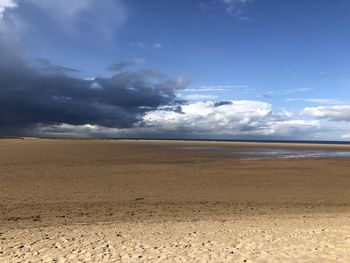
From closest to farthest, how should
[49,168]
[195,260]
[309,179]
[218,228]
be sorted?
[195,260] → [218,228] → [309,179] → [49,168]

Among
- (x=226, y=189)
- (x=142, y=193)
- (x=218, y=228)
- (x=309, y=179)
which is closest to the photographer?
(x=218, y=228)

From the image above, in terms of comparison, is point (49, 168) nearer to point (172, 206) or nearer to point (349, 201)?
point (172, 206)

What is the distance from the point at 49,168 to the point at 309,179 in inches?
743

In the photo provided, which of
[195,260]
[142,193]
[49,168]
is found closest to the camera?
[195,260]

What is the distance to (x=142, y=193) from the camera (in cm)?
1859

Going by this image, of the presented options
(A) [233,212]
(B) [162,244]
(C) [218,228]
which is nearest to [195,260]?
(B) [162,244]

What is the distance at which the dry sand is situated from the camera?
941 centimetres

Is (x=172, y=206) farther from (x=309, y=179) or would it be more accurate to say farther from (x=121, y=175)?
(x=309, y=179)

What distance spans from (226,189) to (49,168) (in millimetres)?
15066

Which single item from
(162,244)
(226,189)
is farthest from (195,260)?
(226,189)

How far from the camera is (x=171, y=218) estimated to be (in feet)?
43.9

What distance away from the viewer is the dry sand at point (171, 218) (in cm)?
941

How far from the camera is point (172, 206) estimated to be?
51.0 feet

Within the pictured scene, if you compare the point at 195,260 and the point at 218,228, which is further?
the point at 218,228
